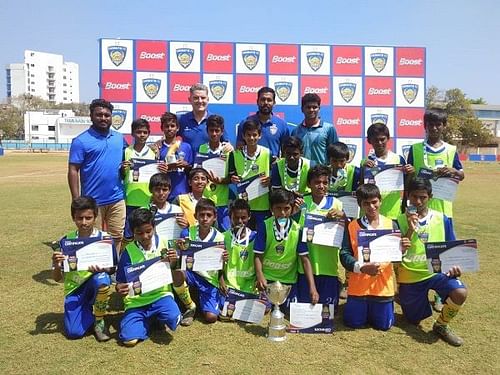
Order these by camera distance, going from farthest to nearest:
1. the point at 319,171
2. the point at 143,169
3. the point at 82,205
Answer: the point at 143,169, the point at 319,171, the point at 82,205

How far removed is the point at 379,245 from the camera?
175 inches

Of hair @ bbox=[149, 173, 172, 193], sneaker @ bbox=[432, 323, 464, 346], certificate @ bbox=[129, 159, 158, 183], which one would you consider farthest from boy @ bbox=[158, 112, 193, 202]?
sneaker @ bbox=[432, 323, 464, 346]

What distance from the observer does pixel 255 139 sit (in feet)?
17.8

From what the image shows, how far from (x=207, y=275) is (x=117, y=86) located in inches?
244

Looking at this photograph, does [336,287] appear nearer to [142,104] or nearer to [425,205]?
[425,205]

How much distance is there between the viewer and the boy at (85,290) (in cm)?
444

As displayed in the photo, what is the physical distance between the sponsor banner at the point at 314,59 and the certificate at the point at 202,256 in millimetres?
6635

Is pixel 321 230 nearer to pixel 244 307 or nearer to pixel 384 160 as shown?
pixel 244 307

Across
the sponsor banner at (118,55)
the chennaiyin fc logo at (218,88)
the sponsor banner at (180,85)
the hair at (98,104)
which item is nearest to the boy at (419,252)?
the hair at (98,104)

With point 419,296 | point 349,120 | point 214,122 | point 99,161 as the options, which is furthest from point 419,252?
point 349,120

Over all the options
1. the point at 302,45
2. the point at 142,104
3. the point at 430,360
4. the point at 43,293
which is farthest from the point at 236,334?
the point at 302,45

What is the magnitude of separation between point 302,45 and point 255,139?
556 cm

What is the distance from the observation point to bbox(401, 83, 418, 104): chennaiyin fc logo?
34.1ft

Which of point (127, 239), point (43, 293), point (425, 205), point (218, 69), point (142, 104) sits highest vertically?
point (218, 69)
